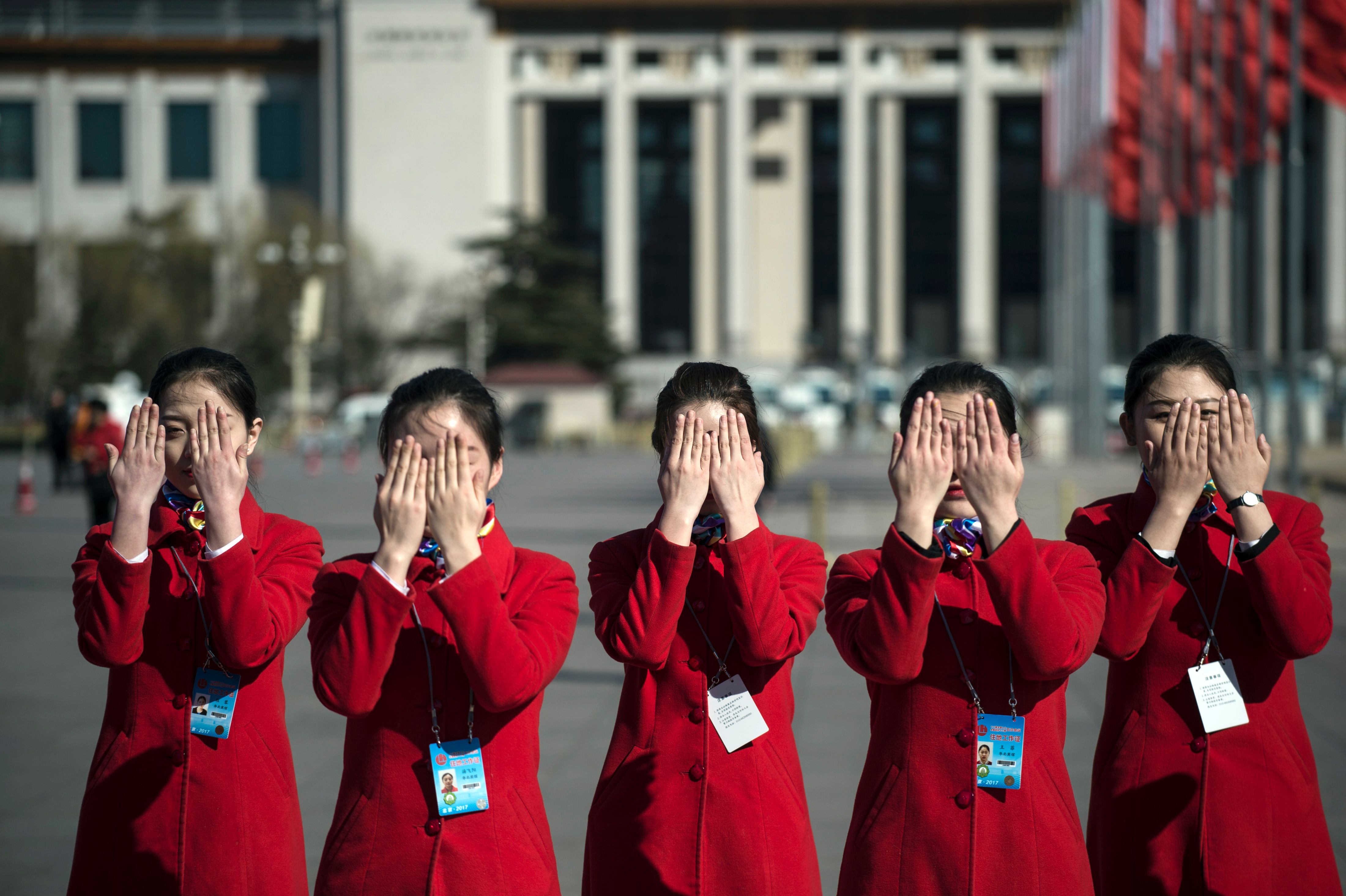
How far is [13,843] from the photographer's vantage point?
17.9 feet

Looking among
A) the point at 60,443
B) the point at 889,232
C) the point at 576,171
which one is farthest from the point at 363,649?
the point at 576,171

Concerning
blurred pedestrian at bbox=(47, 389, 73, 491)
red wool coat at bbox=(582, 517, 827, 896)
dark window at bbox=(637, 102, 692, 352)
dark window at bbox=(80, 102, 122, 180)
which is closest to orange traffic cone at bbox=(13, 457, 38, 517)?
blurred pedestrian at bbox=(47, 389, 73, 491)

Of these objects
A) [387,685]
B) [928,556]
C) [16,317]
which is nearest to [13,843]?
[387,685]

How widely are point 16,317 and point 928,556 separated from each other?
144 feet

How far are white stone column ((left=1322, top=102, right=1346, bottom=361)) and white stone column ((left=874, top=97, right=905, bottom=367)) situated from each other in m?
19.7

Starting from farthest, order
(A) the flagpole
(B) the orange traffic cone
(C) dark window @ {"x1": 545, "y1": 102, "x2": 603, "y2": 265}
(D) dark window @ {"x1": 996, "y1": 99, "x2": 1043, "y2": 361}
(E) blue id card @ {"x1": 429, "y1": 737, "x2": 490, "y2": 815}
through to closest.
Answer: (D) dark window @ {"x1": 996, "y1": 99, "x2": 1043, "y2": 361} → (C) dark window @ {"x1": 545, "y1": 102, "x2": 603, "y2": 265} → (B) the orange traffic cone → (A) the flagpole → (E) blue id card @ {"x1": 429, "y1": 737, "x2": 490, "y2": 815}

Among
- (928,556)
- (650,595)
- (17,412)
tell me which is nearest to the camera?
(928,556)

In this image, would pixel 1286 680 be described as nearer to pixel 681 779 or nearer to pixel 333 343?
pixel 681 779

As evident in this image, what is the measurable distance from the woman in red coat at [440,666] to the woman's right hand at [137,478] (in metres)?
0.39

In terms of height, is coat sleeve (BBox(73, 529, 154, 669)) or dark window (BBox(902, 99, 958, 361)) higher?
dark window (BBox(902, 99, 958, 361))

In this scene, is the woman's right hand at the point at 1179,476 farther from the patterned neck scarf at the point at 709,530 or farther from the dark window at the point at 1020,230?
the dark window at the point at 1020,230

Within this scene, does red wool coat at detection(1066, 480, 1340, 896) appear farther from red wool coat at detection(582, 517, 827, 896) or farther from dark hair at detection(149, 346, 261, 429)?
dark hair at detection(149, 346, 261, 429)

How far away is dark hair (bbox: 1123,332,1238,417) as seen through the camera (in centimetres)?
316

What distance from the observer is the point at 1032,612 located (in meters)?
2.65
